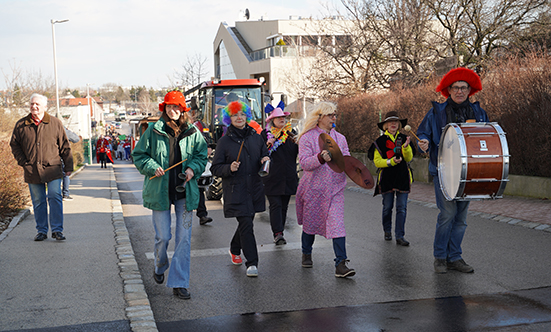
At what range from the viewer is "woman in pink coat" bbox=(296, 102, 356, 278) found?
605 cm

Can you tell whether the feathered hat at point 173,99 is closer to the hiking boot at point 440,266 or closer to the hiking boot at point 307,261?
the hiking boot at point 307,261

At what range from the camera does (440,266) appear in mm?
6227

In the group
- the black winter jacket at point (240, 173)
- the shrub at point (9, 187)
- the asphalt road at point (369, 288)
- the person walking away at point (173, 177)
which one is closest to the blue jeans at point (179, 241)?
the person walking away at point (173, 177)

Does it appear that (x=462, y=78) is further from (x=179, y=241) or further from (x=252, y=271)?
(x=179, y=241)

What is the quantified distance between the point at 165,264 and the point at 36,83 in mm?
33412

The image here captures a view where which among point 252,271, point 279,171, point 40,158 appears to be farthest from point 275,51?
point 252,271

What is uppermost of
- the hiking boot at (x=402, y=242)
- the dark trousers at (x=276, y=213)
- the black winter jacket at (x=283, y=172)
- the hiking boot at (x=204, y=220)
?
the black winter jacket at (x=283, y=172)

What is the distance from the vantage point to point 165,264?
5672 millimetres

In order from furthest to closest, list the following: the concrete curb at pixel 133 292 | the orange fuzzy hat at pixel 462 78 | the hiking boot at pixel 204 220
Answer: the hiking boot at pixel 204 220 < the orange fuzzy hat at pixel 462 78 < the concrete curb at pixel 133 292

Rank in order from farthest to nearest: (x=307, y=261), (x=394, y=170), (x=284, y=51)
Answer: (x=284, y=51)
(x=394, y=170)
(x=307, y=261)

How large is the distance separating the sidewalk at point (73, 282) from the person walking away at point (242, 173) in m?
1.25

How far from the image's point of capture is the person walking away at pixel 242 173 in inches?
247

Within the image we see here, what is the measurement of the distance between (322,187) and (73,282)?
111 inches

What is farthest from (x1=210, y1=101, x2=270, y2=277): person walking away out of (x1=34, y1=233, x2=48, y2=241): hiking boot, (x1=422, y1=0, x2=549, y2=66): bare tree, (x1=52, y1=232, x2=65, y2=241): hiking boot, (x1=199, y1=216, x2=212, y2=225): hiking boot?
(x1=422, y1=0, x2=549, y2=66): bare tree
